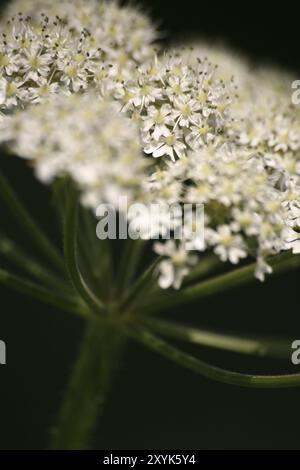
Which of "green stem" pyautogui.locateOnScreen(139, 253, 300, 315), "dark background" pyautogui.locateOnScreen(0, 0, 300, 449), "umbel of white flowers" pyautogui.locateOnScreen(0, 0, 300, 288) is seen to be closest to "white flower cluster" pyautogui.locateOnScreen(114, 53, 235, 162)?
"umbel of white flowers" pyautogui.locateOnScreen(0, 0, 300, 288)

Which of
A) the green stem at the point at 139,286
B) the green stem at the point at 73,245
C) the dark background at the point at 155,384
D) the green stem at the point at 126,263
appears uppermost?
the dark background at the point at 155,384

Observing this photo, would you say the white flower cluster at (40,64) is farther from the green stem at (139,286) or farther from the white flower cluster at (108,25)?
the green stem at (139,286)

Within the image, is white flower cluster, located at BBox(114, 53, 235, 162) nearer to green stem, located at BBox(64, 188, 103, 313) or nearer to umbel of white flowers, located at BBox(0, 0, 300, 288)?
umbel of white flowers, located at BBox(0, 0, 300, 288)

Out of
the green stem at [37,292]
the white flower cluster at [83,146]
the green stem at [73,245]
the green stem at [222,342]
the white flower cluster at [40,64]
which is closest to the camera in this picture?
the white flower cluster at [83,146]

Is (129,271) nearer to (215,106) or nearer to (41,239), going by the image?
(41,239)

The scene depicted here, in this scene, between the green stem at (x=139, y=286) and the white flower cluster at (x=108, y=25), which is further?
the white flower cluster at (x=108, y=25)

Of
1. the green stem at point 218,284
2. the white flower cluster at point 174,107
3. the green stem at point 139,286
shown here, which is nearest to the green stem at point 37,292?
the green stem at point 139,286

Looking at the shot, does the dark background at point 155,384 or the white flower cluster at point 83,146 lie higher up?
the dark background at point 155,384
